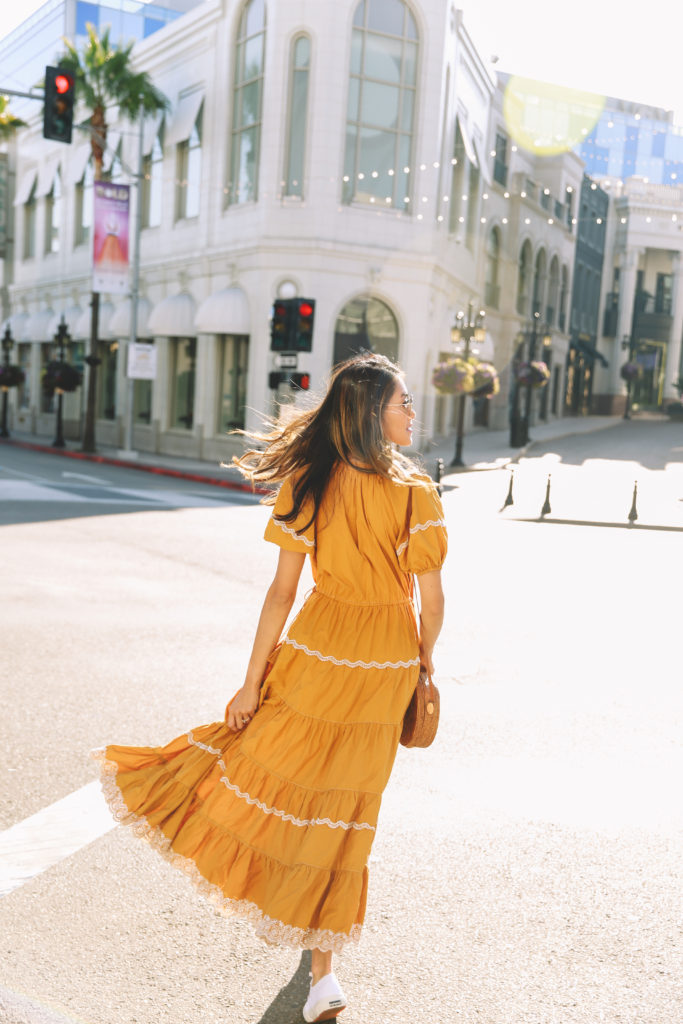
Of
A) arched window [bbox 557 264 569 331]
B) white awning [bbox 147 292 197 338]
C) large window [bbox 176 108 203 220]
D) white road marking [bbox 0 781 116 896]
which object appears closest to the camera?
white road marking [bbox 0 781 116 896]

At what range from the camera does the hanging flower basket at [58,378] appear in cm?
3231

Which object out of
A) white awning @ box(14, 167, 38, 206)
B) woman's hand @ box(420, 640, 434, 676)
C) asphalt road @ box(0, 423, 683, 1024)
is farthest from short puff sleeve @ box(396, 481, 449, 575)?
white awning @ box(14, 167, 38, 206)

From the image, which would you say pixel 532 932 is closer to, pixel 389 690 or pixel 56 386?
pixel 389 690

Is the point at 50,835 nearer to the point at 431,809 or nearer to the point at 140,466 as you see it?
the point at 431,809

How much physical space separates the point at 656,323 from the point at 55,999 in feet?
196

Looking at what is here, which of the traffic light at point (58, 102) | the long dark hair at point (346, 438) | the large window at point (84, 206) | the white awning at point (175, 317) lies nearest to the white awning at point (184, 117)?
the white awning at point (175, 317)

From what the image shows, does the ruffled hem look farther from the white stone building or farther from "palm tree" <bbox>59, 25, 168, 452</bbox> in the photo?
"palm tree" <bbox>59, 25, 168, 452</bbox>

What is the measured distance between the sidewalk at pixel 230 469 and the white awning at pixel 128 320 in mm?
4098

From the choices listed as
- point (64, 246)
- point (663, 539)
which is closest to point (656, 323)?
A: point (64, 246)

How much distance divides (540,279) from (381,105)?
66.5 ft

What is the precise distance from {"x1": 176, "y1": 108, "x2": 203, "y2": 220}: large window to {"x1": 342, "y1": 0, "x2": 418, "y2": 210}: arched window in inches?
236

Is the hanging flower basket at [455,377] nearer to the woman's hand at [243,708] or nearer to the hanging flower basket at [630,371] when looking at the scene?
the woman's hand at [243,708]

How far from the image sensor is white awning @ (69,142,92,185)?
38.1m

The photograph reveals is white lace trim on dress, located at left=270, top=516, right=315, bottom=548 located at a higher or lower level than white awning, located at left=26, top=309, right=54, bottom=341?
lower
